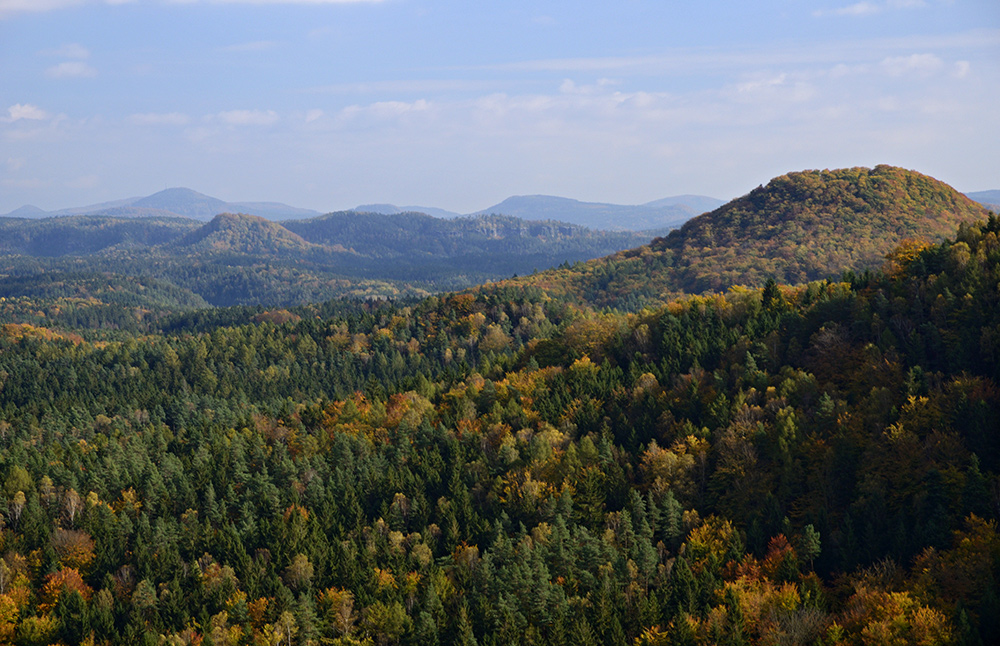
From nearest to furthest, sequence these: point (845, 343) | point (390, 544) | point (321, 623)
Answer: point (321, 623) < point (390, 544) < point (845, 343)

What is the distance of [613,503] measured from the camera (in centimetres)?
11150

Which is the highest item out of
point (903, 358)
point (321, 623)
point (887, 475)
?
point (903, 358)

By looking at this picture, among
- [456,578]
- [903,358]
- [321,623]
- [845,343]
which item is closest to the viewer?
[321,623]

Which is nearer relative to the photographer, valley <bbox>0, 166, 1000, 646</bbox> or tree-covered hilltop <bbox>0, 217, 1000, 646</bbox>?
tree-covered hilltop <bbox>0, 217, 1000, 646</bbox>

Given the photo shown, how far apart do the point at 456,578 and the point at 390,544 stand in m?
11.6

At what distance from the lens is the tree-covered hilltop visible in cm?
8688

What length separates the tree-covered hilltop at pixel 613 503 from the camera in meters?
86.9

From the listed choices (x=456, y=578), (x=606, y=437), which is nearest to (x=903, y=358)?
(x=606, y=437)

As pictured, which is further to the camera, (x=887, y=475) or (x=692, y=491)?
(x=692, y=491)

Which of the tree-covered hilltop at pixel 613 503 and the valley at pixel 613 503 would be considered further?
the valley at pixel 613 503

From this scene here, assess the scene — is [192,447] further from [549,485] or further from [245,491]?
[549,485]

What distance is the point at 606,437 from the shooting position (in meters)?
123

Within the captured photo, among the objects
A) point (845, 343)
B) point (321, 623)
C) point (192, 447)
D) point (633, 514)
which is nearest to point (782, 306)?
point (845, 343)

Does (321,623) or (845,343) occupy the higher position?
(845,343)
